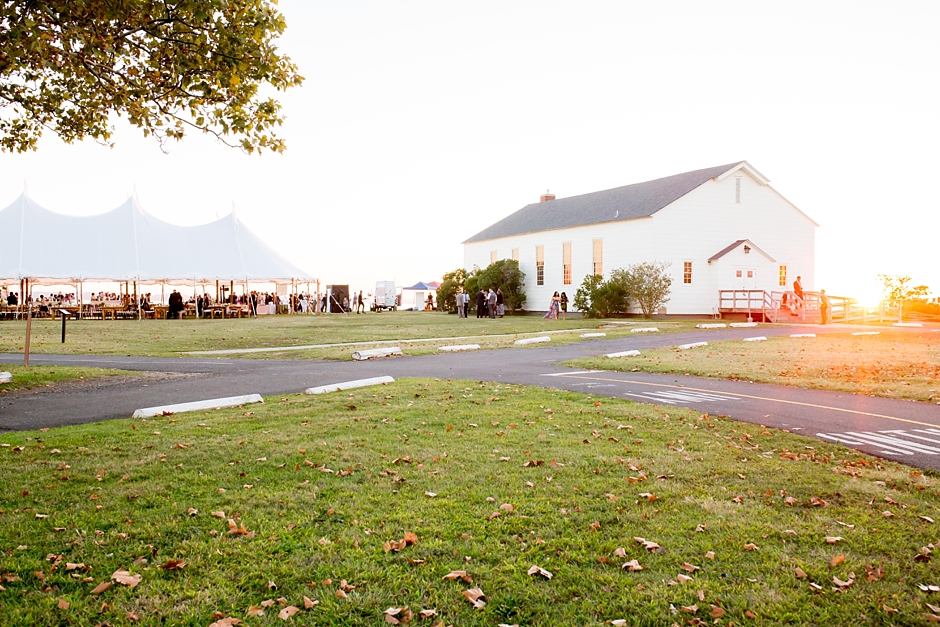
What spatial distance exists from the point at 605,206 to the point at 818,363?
99.8ft

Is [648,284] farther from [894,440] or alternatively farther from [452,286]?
[894,440]

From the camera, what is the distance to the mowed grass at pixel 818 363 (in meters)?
11.8

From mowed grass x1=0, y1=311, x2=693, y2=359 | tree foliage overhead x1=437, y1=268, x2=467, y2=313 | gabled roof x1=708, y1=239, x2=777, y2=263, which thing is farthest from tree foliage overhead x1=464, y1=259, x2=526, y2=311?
mowed grass x1=0, y1=311, x2=693, y2=359

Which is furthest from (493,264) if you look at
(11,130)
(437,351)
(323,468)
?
(323,468)

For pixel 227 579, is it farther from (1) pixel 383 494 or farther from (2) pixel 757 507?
(2) pixel 757 507

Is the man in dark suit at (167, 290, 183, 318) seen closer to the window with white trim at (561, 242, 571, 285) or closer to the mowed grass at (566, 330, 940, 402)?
the window with white trim at (561, 242, 571, 285)

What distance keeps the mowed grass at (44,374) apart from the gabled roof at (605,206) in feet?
101

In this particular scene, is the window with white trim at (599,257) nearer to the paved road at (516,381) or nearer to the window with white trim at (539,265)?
the window with white trim at (539,265)

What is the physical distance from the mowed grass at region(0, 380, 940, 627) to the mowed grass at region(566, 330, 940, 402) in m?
5.30

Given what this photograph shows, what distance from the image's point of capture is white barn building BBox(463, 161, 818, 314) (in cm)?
3847

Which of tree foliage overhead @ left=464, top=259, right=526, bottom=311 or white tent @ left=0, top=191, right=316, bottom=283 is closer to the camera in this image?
white tent @ left=0, top=191, right=316, bottom=283

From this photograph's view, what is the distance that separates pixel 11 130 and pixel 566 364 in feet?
37.9

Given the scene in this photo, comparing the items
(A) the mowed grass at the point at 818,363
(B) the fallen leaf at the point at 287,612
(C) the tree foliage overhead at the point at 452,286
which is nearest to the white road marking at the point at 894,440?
(A) the mowed grass at the point at 818,363

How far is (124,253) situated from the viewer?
37.2 m
